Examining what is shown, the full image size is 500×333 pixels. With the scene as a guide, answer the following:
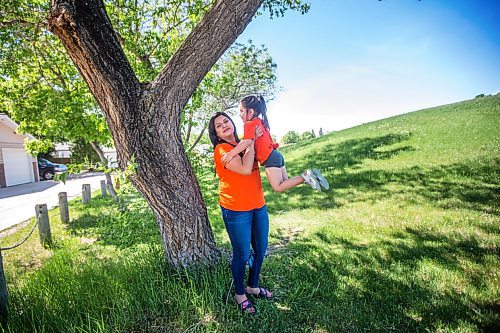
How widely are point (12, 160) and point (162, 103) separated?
81.7ft

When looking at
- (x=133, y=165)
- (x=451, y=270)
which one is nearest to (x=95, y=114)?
(x=133, y=165)

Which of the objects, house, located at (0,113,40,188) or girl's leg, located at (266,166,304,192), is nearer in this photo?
girl's leg, located at (266,166,304,192)

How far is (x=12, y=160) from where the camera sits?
20281 millimetres

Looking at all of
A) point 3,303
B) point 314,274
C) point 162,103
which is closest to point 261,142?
point 162,103

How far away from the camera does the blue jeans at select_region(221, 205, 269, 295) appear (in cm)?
255

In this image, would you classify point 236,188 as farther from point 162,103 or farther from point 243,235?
point 162,103

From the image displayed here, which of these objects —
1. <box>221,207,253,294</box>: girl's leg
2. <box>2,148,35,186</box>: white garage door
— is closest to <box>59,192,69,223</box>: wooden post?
<box>221,207,253,294</box>: girl's leg

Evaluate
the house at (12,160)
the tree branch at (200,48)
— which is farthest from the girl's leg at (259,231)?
the house at (12,160)

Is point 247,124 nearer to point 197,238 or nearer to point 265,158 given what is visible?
point 265,158

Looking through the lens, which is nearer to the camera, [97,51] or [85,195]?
[97,51]

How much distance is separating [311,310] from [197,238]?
1513mm

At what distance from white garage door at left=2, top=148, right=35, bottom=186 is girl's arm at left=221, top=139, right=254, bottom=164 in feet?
79.9

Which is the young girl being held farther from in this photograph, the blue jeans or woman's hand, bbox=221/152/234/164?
the blue jeans

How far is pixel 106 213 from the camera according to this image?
13.1 ft
